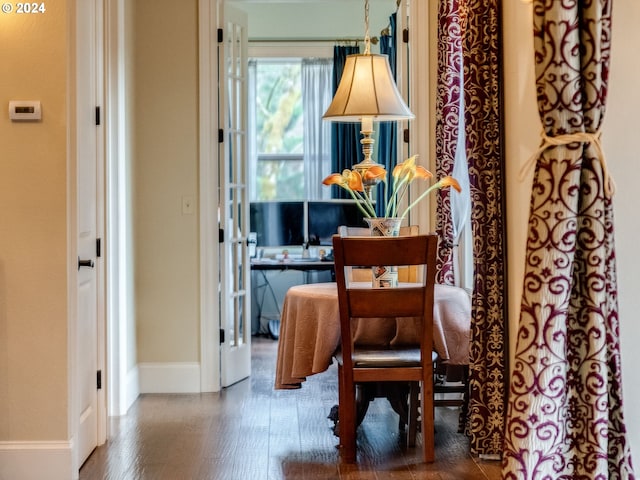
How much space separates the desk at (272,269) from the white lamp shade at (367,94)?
288 centimetres

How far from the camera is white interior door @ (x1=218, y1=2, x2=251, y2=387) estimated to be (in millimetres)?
4867

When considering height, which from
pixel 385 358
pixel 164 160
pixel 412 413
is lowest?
pixel 412 413

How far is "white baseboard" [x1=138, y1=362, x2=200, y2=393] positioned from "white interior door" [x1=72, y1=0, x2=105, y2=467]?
1018 mm

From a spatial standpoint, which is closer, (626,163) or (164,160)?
(626,163)

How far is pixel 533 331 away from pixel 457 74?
2.28m

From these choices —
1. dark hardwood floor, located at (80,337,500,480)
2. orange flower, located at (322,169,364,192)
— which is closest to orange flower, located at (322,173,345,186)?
orange flower, located at (322,169,364,192)

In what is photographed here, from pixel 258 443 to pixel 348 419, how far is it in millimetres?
503

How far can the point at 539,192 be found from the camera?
7.27ft

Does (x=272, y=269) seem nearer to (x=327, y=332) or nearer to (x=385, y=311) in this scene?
(x=327, y=332)

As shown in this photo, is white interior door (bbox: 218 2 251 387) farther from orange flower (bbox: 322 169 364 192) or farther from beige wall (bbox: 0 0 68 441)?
beige wall (bbox: 0 0 68 441)

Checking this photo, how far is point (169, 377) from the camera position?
191 inches

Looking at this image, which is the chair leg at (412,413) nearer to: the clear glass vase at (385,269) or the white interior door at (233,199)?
the clear glass vase at (385,269)

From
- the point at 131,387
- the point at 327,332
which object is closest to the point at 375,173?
the point at 327,332

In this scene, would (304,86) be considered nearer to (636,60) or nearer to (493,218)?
(493,218)
